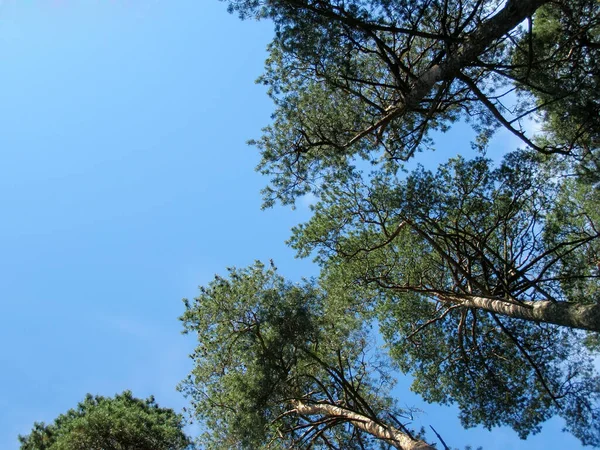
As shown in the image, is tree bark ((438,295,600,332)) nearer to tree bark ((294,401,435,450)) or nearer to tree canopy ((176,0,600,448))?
tree canopy ((176,0,600,448))

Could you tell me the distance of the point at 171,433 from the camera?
962 centimetres

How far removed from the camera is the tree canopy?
824 cm

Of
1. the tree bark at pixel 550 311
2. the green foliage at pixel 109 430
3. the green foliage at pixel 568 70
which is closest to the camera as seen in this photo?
the tree bark at pixel 550 311

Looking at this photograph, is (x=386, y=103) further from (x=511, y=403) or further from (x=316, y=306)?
(x=511, y=403)

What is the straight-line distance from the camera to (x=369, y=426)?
7.95m

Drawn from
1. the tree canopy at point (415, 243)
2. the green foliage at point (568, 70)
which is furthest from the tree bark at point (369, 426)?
the green foliage at point (568, 70)

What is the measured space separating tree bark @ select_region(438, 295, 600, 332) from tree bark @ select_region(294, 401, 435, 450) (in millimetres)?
2658

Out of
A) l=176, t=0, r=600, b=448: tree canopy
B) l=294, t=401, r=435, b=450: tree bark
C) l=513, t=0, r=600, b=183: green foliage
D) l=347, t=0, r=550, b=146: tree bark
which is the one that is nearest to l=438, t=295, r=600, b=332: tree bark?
l=176, t=0, r=600, b=448: tree canopy

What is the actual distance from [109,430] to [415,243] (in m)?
7.98

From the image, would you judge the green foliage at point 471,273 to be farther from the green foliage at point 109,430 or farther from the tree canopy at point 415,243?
the green foliage at point 109,430

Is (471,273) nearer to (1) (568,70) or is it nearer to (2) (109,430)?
(1) (568,70)

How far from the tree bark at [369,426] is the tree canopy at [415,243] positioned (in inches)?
4.4

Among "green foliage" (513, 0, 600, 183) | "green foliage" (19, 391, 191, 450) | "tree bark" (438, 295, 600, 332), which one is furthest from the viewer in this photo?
"green foliage" (19, 391, 191, 450)

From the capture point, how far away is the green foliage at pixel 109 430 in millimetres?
8883
